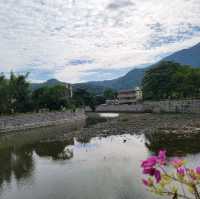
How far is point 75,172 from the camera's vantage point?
1486 cm

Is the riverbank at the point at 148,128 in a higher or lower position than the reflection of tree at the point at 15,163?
higher

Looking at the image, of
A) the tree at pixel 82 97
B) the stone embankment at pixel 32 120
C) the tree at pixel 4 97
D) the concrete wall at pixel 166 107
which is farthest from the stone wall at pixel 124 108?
the tree at pixel 4 97

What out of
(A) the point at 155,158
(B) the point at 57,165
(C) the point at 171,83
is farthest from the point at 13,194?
(C) the point at 171,83

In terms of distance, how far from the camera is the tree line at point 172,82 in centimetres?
5837

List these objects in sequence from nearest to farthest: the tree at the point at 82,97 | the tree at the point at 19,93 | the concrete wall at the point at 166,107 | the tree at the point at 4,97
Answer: the tree at the point at 4,97 → the tree at the point at 19,93 → the concrete wall at the point at 166,107 → the tree at the point at 82,97

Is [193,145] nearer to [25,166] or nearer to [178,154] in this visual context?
[178,154]

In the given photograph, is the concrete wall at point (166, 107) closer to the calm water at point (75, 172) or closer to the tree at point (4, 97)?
the tree at point (4, 97)

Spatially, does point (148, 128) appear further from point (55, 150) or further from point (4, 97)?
point (4, 97)

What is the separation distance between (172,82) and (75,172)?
51221mm

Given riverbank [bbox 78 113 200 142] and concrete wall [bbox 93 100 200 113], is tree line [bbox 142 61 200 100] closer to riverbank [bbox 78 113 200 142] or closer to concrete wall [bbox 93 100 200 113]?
concrete wall [bbox 93 100 200 113]

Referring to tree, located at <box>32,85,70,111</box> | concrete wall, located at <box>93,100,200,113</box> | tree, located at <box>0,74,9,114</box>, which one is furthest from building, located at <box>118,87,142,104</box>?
tree, located at <box>0,74,9,114</box>

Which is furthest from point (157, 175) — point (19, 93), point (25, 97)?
point (25, 97)

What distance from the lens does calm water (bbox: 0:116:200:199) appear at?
11520mm

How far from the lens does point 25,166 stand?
58.6 ft
